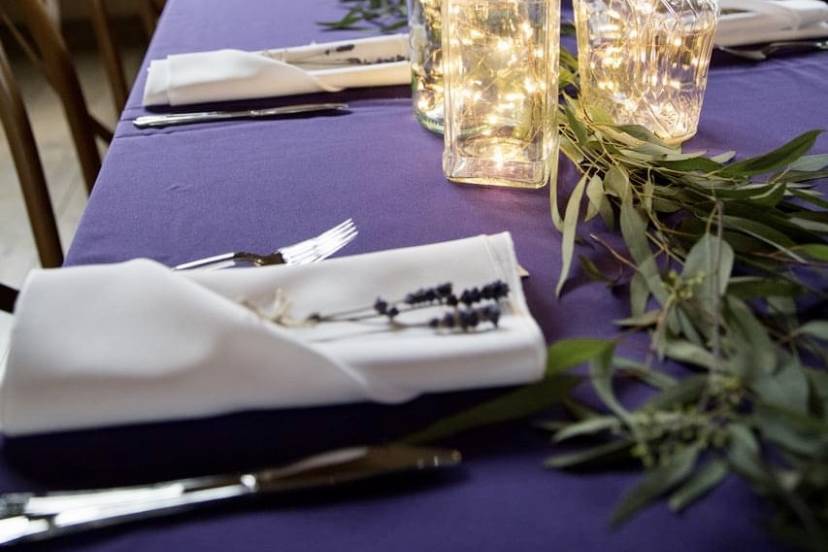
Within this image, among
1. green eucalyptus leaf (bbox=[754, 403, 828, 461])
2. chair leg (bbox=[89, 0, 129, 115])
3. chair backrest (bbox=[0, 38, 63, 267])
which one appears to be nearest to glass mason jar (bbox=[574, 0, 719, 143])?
green eucalyptus leaf (bbox=[754, 403, 828, 461])

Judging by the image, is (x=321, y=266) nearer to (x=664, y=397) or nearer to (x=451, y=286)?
(x=451, y=286)

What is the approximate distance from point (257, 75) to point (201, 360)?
23.6 inches

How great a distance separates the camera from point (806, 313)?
66 cm

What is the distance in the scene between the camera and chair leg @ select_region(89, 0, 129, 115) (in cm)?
191

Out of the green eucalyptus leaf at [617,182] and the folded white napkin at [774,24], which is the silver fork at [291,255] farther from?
the folded white napkin at [774,24]

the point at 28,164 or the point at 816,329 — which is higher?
the point at 816,329

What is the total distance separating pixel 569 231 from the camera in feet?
2.56

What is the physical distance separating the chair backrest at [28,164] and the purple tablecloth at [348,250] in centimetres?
20

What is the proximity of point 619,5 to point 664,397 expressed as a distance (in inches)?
20.6

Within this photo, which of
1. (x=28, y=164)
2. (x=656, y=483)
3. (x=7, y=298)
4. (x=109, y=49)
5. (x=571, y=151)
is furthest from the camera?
(x=109, y=49)

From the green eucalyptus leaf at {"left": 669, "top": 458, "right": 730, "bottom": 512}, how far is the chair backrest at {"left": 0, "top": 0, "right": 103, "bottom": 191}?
1.23 m

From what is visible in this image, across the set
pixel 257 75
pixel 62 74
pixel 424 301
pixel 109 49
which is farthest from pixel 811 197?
pixel 109 49

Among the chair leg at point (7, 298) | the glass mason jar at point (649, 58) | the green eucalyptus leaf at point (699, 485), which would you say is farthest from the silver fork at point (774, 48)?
the chair leg at point (7, 298)

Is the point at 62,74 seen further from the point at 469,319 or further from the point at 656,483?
the point at 656,483
